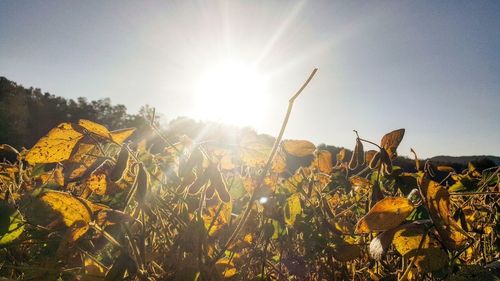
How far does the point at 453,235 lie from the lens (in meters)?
0.67

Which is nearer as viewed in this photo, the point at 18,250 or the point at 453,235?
the point at 453,235

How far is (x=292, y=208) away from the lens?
1.29 meters

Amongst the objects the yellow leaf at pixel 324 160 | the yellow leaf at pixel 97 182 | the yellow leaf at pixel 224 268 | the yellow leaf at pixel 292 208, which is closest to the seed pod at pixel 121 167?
the yellow leaf at pixel 97 182

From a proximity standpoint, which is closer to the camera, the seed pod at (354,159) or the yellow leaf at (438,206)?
the yellow leaf at (438,206)

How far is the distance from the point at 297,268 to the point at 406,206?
110 cm

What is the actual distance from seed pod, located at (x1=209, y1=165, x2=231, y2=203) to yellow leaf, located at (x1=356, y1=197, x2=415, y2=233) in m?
0.29

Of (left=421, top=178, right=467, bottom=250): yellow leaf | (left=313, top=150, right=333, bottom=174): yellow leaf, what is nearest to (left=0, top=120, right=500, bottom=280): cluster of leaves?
(left=421, top=178, right=467, bottom=250): yellow leaf

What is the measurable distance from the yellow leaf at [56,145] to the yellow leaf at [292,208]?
789 mm

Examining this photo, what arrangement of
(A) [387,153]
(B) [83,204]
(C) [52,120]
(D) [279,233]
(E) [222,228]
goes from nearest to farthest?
(B) [83,204] < (A) [387,153] < (E) [222,228] < (D) [279,233] < (C) [52,120]

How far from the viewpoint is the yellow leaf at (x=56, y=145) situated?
80cm

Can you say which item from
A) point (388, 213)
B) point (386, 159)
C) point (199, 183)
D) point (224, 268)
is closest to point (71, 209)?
point (199, 183)

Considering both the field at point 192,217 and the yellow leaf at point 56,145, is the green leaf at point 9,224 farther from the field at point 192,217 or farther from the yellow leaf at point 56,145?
the yellow leaf at point 56,145

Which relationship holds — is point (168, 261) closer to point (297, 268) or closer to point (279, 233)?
point (279, 233)

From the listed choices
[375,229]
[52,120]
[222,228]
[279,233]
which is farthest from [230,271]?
[52,120]
